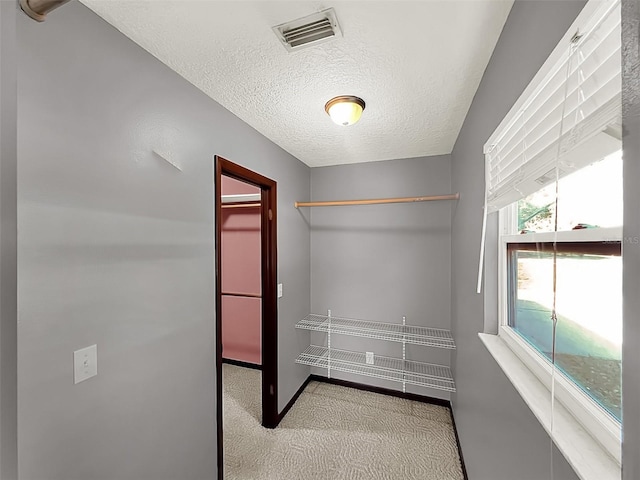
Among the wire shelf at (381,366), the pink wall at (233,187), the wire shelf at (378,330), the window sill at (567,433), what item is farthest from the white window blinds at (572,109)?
the pink wall at (233,187)

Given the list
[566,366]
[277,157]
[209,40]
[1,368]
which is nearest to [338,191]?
[277,157]

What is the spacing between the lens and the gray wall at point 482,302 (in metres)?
0.77

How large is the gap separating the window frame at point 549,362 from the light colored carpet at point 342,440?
1.31 metres

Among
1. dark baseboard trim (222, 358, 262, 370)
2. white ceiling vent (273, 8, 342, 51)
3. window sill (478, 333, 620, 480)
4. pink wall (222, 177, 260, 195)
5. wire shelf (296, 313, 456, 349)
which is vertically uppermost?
white ceiling vent (273, 8, 342, 51)

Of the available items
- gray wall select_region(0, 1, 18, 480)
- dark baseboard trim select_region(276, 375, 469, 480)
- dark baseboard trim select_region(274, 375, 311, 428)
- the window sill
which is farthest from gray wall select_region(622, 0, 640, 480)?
dark baseboard trim select_region(274, 375, 311, 428)

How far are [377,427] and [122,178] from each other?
8.22 ft

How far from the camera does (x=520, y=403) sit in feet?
3.05

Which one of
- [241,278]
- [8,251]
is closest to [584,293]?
[8,251]

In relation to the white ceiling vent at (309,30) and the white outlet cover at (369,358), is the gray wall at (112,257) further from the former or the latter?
the white outlet cover at (369,358)

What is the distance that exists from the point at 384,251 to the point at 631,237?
242cm

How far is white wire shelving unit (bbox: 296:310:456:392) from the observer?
8.30 ft

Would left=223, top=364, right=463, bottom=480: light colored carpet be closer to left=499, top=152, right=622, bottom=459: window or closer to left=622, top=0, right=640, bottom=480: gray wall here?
left=499, top=152, right=622, bottom=459: window

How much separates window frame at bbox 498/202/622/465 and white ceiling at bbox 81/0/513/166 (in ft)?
2.56

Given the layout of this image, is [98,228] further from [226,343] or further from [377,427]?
[226,343]
